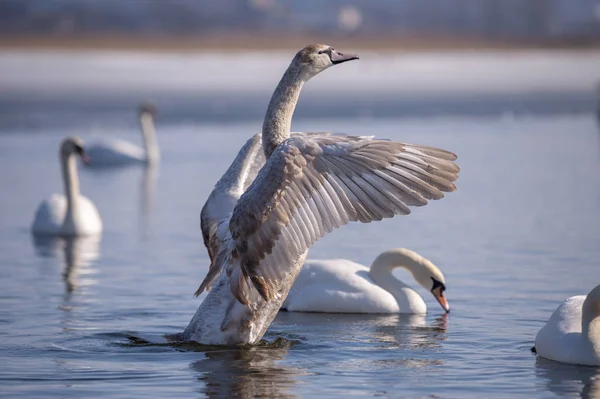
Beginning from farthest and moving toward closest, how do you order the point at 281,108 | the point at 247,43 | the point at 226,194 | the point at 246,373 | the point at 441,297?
the point at 247,43, the point at 441,297, the point at 226,194, the point at 281,108, the point at 246,373

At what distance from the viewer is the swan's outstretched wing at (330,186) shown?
264 inches

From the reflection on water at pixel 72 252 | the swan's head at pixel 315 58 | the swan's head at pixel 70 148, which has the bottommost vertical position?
the reflection on water at pixel 72 252

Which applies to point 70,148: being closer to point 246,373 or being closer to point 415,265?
point 415,265

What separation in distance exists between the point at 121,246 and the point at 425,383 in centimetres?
608

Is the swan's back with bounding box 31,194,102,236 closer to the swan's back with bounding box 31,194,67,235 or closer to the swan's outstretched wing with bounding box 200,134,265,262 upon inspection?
the swan's back with bounding box 31,194,67,235

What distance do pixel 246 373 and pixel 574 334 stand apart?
1.87 meters

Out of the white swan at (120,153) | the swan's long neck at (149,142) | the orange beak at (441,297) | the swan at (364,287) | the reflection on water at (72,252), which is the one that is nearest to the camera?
the orange beak at (441,297)

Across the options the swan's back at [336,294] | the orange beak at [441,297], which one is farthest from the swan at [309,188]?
the orange beak at [441,297]

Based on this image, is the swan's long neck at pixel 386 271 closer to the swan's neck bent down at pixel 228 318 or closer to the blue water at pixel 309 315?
the blue water at pixel 309 315

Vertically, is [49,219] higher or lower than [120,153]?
lower

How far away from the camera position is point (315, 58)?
7223 millimetres

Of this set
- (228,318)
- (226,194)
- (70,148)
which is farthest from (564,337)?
(70,148)

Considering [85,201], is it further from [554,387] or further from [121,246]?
[554,387]

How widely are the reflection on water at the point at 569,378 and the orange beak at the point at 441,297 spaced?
171 centimetres
